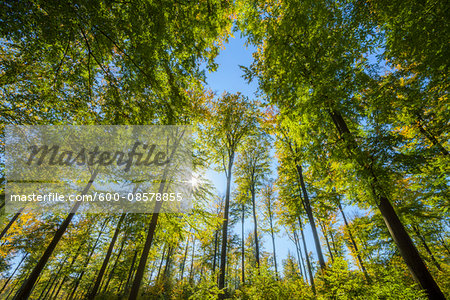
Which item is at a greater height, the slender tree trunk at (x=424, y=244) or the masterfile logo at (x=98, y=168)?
the masterfile logo at (x=98, y=168)

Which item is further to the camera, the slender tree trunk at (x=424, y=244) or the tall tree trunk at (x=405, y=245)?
the slender tree trunk at (x=424, y=244)

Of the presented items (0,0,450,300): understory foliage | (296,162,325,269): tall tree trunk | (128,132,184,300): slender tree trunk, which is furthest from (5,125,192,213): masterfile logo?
(296,162,325,269): tall tree trunk

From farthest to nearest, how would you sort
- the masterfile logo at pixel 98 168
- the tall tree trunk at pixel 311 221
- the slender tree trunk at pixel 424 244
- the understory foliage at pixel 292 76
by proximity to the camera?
the slender tree trunk at pixel 424 244 → the tall tree trunk at pixel 311 221 → the masterfile logo at pixel 98 168 → the understory foliage at pixel 292 76

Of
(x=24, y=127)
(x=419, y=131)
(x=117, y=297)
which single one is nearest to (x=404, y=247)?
(x=419, y=131)

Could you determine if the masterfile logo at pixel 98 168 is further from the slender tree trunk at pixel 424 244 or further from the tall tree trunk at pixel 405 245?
the slender tree trunk at pixel 424 244

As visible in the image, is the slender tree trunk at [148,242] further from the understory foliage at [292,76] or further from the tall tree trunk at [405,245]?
the tall tree trunk at [405,245]

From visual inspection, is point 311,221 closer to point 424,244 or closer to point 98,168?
point 424,244

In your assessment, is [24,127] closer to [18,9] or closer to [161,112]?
[18,9]

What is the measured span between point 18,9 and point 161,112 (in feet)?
9.59

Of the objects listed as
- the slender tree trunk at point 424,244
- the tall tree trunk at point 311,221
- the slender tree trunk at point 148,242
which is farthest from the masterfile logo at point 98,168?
the slender tree trunk at point 424,244

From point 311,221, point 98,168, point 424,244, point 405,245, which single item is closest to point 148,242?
point 98,168

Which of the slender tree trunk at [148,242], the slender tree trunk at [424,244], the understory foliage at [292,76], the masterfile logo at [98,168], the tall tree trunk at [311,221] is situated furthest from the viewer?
→ the slender tree trunk at [424,244]

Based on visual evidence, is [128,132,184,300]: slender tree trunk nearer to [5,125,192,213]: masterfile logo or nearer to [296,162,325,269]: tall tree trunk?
[5,125,192,213]: masterfile logo

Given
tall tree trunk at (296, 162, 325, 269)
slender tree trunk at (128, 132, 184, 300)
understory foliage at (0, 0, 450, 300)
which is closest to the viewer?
understory foliage at (0, 0, 450, 300)
